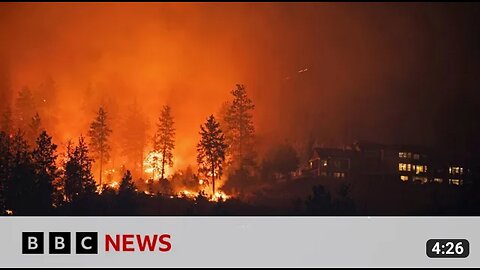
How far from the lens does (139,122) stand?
10481 cm

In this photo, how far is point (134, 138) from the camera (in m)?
103

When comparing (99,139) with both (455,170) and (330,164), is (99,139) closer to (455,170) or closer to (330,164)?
(330,164)

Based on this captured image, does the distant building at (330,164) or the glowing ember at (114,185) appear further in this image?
the distant building at (330,164)

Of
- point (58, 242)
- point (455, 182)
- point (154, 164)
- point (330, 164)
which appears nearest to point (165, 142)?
point (154, 164)

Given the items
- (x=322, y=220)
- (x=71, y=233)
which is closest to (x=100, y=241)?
(x=71, y=233)

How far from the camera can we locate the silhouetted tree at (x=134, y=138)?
3957 inches

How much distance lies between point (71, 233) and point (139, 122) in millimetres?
72093

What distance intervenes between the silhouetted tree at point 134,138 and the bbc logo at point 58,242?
208 ft

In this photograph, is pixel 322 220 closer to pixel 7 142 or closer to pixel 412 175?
pixel 7 142

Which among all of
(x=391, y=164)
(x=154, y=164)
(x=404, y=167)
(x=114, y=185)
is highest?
(x=391, y=164)

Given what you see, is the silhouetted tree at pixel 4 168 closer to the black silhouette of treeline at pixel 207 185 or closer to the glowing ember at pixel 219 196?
the black silhouette of treeline at pixel 207 185

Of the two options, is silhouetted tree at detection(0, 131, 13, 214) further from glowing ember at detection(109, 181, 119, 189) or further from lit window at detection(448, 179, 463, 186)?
lit window at detection(448, 179, 463, 186)

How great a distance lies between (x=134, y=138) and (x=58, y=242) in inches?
2764

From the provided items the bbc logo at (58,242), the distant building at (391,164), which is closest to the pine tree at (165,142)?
the distant building at (391,164)
